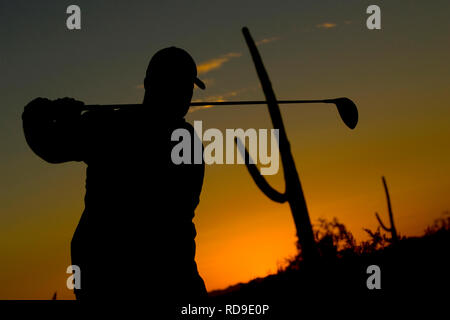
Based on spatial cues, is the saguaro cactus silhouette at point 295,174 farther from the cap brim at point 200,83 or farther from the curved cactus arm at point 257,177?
the cap brim at point 200,83

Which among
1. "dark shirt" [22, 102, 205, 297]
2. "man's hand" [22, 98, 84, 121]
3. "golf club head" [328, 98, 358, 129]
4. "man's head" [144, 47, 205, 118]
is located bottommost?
"dark shirt" [22, 102, 205, 297]

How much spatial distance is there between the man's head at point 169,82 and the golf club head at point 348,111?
3.56 meters

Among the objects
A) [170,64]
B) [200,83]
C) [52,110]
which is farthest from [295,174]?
[52,110]

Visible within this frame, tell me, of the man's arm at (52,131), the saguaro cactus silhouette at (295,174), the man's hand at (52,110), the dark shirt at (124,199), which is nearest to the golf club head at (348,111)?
the saguaro cactus silhouette at (295,174)

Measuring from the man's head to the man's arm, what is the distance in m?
0.62

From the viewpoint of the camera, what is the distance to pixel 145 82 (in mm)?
3945

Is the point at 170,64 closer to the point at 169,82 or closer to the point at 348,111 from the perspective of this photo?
the point at 169,82

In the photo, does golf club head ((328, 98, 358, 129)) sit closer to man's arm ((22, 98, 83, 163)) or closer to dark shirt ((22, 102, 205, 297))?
dark shirt ((22, 102, 205, 297))

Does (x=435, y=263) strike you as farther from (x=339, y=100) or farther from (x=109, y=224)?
(x=109, y=224)

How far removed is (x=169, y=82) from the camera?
389 centimetres

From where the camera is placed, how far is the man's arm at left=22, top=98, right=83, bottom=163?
3438 millimetres

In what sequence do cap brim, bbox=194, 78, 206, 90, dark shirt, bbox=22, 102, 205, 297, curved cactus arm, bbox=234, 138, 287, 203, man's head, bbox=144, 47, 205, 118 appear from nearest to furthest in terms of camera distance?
dark shirt, bbox=22, 102, 205, 297, man's head, bbox=144, 47, 205, 118, cap brim, bbox=194, 78, 206, 90, curved cactus arm, bbox=234, 138, 287, 203

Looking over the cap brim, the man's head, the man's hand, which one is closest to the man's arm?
the man's hand
